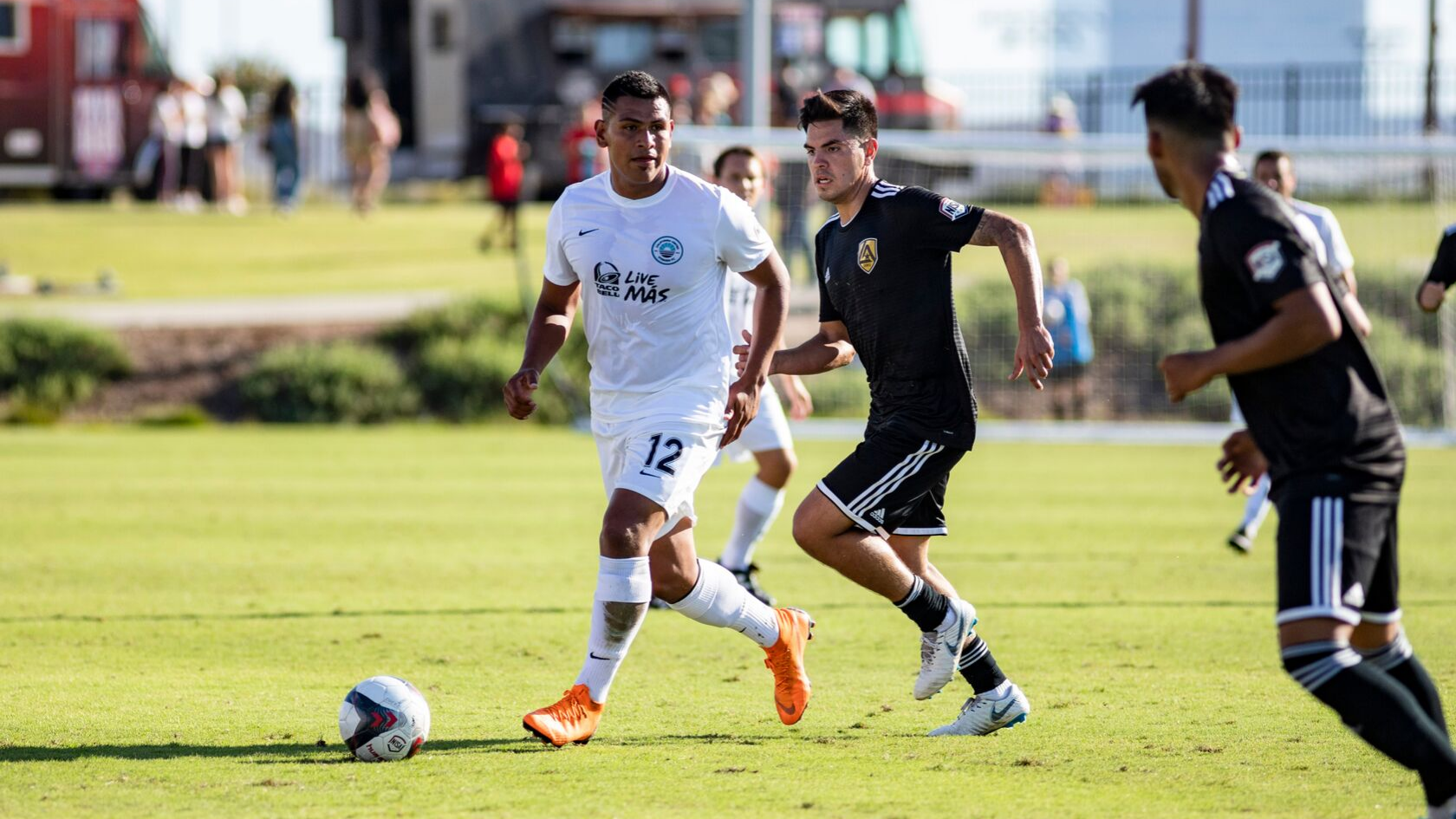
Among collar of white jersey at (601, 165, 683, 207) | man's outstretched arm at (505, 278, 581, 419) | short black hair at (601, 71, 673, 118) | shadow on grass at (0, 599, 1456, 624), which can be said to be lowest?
shadow on grass at (0, 599, 1456, 624)

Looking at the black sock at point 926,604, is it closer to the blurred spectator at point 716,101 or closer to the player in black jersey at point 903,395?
the player in black jersey at point 903,395

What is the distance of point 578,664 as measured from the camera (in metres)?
7.03

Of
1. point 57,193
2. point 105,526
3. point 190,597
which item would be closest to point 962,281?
point 105,526

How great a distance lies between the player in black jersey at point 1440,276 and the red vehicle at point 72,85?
27.5 meters

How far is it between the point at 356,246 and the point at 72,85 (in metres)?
6.40

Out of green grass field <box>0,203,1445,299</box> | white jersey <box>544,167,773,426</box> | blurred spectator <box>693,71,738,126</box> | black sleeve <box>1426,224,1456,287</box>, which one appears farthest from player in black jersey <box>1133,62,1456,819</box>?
green grass field <box>0,203,1445,299</box>

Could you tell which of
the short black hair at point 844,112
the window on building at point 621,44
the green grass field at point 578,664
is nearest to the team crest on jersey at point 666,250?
the short black hair at point 844,112

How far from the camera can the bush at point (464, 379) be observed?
19.7m

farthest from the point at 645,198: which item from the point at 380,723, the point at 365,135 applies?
the point at 365,135

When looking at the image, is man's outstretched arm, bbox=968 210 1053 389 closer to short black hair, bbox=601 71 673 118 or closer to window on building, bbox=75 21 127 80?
short black hair, bbox=601 71 673 118

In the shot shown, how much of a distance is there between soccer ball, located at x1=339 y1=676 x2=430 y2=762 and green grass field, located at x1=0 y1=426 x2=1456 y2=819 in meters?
0.07

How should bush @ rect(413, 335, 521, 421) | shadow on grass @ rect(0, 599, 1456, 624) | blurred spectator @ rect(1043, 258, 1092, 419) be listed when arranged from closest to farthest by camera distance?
shadow on grass @ rect(0, 599, 1456, 624) → blurred spectator @ rect(1043, 258, 1092, 419) → bush @ rect(413, 335, 521, 421)

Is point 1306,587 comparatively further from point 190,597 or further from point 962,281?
point 962,281

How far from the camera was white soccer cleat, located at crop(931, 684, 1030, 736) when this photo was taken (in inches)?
227
